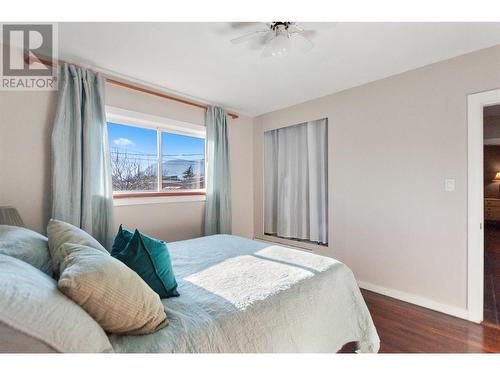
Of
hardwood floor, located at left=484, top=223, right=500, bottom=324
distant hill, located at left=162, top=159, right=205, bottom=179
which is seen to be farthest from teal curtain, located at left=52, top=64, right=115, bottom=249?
hardwood floor, located at left=484, top=223, right=500, bottom=324

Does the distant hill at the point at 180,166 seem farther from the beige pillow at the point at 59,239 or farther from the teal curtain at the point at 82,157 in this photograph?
the beige pillow at the point at 59,239

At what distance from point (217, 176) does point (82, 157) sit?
1592mm

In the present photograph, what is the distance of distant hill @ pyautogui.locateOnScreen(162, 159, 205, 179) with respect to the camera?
3110 millimetres

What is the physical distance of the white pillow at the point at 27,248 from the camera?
1.03 meters

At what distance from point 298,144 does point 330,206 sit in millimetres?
1060

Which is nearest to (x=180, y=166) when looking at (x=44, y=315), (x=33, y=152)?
(x=33, y=152)

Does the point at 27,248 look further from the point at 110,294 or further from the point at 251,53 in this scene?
the point at 251,53

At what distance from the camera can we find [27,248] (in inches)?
43.3

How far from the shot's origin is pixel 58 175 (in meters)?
2.07

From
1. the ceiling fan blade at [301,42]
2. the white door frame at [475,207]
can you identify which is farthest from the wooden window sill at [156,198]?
the white door frame at [475,207]
